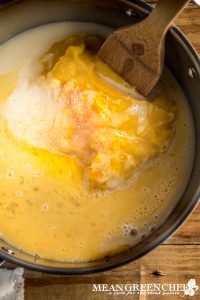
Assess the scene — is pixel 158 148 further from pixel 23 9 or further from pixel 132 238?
pixel 23 9

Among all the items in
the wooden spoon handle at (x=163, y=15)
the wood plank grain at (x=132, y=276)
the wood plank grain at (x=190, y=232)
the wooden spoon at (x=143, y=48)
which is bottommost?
the wood plank grain at (x=132, y=276)

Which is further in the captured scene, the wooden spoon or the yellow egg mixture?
the yellow egg mixture

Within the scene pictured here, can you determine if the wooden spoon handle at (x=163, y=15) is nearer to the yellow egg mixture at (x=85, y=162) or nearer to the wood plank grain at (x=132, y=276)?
the yellow egg mixture at (x=85, y=162)

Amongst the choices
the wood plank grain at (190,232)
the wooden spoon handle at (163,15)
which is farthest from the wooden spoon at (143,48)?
the wood plank grain at (190,232)

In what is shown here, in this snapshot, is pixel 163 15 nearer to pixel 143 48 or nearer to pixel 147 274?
pixel 143 48

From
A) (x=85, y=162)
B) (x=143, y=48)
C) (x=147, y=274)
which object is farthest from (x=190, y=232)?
(x=143, y=48)

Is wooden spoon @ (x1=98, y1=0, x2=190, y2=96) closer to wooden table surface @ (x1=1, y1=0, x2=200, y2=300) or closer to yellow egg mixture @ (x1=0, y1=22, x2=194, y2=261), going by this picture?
yellow egg mixture @ (x1=0, y1=22, x2=194, y2=261)

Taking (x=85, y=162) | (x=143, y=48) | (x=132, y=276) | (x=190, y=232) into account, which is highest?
(x=143, y=48)

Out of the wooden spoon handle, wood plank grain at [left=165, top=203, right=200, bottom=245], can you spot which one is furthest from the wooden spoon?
wood plank grain at [left=165, top=203, right=200, bottom=245]
